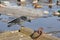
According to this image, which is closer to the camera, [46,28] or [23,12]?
[46,28]

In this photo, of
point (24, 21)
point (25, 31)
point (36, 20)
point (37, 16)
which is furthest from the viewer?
point (37, 16)

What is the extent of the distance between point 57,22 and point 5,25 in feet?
9.71

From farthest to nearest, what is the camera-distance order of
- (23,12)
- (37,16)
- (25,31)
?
(23,12)
(37,16)
(25,31)

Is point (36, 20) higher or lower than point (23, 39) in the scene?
lower

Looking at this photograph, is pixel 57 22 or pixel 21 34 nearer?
pixel 21 34

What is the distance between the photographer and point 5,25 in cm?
990

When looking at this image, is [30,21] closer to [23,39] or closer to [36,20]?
[36,20]

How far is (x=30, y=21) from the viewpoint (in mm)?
10914

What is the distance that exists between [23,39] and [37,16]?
21.5ft

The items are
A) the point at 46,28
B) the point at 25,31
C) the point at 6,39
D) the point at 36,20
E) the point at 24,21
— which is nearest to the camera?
the point at 6,39

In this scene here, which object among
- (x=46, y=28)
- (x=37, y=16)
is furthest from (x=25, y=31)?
(x=37, y=16)

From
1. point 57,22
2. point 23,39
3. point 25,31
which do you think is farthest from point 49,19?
point 23,39

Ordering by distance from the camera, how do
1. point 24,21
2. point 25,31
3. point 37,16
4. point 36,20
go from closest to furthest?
point 25,31 < point 24,21 < point 36,20 < point 37,16

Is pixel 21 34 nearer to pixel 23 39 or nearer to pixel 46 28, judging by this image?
pixel 23 39
